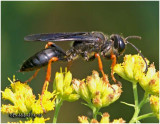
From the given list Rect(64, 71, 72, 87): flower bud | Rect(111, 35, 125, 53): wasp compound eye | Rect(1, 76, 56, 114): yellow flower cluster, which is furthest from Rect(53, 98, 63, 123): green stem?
Rect(111, 35, 125, 53): wasp compound eye

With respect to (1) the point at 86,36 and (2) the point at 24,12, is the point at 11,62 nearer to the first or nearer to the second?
(2) the point at 24,12

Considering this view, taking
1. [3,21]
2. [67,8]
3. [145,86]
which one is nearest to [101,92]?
[145,86]

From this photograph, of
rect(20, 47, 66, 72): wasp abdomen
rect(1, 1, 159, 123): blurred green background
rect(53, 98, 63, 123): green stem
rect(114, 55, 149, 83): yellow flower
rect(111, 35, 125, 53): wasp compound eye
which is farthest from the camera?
rect(1, 1, 159, 123): blurred green background

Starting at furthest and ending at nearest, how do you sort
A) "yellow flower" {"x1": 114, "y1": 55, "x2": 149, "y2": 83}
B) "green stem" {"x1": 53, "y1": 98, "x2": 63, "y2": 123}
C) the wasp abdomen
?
1. "yellow flower" {"x1": 114, "y1": 55, "x2": 149, "y2": 83}
2. the wasp abdomen
3. "green stem" {"x1": 53, "y1": 98, "x2": 63, "y2": 123}

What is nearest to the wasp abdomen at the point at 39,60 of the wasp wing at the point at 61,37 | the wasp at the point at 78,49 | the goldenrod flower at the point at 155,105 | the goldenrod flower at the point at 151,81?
the wasp at the point at 78,49

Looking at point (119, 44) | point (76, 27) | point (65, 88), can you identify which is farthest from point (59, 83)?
point (76, 27)

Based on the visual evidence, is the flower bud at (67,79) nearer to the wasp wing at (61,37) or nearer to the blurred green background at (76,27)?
the wasp wing at (61,37)

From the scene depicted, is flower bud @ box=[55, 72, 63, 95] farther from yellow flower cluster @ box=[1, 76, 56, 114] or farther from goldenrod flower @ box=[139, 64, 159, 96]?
goldenrod flower @ box=[139, 64, 159, 96]

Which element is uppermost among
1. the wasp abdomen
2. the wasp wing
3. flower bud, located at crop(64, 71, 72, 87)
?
the wasp wing

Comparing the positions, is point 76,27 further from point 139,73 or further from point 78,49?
point 139,73
